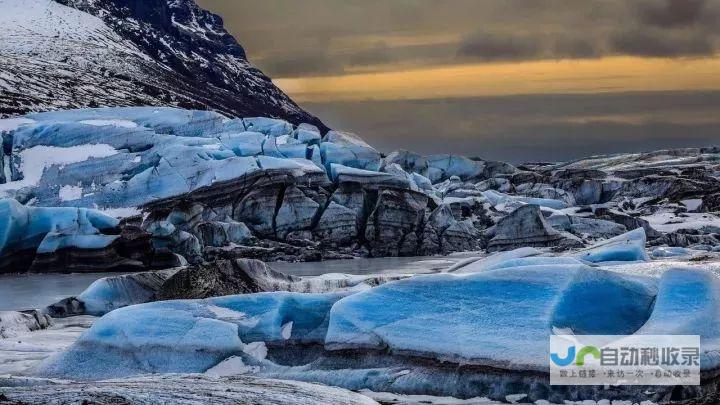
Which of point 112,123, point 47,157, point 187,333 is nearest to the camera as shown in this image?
point 187,333

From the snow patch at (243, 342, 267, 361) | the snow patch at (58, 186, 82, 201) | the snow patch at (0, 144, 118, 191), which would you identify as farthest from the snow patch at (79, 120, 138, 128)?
the snow patch at (243, 342, 267, 361)

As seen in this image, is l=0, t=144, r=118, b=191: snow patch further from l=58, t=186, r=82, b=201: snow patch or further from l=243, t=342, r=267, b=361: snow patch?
l=243, t=342, r=267, b=361: snow patch

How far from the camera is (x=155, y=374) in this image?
1155 centimetres

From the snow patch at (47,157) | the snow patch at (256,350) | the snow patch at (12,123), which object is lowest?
the snow patch at (256,350)

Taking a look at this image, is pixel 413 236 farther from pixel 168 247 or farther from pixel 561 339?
pixel 561 339

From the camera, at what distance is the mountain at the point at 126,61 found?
3216 inches

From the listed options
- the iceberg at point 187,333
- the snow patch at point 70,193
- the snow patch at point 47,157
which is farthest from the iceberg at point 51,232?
the iceberg at point 187,333

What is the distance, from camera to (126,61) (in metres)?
101

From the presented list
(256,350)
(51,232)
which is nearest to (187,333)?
(256,350)

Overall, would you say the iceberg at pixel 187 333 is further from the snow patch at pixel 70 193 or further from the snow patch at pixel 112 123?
the snow patch at pixel 112 123

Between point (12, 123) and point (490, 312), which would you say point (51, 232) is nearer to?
point (12, 123)

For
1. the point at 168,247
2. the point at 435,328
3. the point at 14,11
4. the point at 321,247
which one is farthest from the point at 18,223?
the point at 14,11

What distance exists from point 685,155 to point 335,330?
256 ft

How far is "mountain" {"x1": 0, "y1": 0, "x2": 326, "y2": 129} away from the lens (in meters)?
81.7
